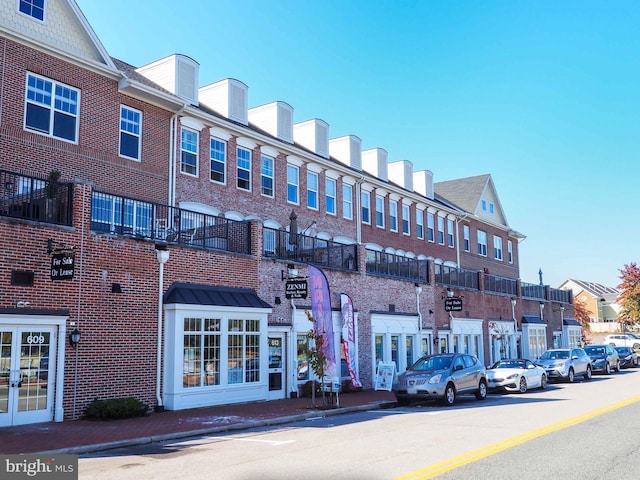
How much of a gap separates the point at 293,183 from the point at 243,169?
10.6 feet

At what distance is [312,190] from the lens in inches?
1124

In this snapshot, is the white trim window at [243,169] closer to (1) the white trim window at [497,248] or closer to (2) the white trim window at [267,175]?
(2) the white trim window at [267,175]

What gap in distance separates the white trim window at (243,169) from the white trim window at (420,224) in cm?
1475

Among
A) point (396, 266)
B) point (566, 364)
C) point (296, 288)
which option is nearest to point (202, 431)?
point (296, 288)

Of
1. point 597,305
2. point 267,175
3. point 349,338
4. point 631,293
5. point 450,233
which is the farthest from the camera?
point 597,305

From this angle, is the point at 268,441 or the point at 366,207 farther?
the point at 366,207

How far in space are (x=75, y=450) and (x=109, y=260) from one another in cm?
587

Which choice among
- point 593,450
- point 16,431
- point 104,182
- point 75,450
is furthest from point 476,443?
point 104,182

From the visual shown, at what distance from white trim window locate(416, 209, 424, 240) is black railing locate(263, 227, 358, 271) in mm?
11603

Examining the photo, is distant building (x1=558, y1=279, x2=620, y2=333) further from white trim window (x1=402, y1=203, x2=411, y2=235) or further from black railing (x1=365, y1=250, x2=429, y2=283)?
black railing (x1=365, y1=250, x2=429, y2=283)

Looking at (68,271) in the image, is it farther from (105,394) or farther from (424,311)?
(424,311)

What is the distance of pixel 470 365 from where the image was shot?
20125 millimetres

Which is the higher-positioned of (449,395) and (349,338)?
(349,338)

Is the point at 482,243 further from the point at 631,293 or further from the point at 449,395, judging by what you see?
the point at 449,395
